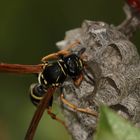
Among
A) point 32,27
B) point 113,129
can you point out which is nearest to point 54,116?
point 32,27

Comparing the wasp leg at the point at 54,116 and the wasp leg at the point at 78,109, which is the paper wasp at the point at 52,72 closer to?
the wasp leg at the point at 78,109

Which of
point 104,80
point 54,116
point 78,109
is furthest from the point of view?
point 54,116

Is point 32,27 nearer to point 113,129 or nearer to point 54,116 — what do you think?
point 54,116

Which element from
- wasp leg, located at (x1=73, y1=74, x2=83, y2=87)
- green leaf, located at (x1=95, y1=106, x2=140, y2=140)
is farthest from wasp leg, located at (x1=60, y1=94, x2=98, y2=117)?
green leaf, located at (x1=95, y1=106, x2=140, y2=140)

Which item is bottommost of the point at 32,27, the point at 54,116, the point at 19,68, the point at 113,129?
the point at 113,129

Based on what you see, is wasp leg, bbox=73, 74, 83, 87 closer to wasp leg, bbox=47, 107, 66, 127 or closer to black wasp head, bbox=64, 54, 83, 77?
black wasp head, bbox=64, 54, 83, 77

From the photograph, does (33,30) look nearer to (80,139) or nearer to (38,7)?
(38,7)
